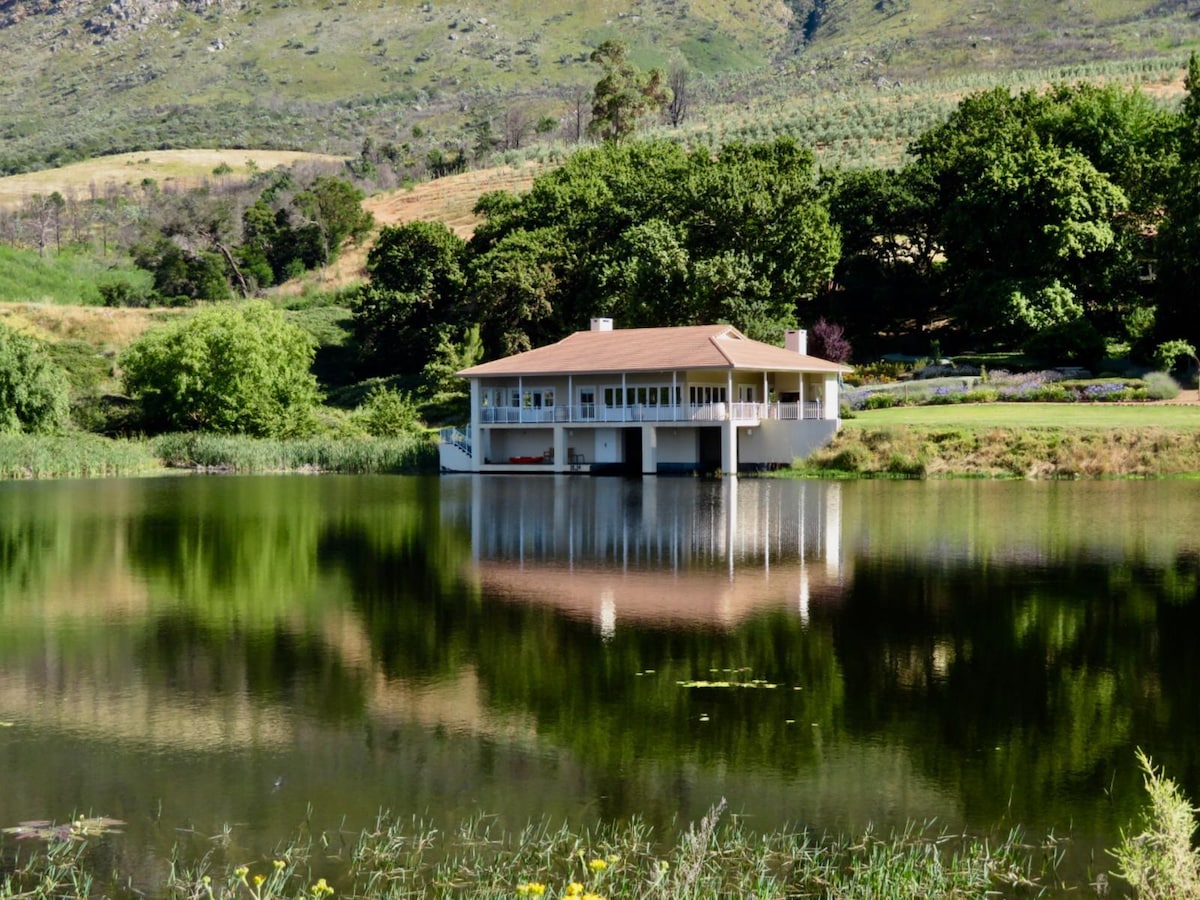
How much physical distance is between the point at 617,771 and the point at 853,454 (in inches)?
1383

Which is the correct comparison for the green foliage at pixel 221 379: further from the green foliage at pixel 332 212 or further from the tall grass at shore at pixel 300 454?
the green foliage at pixel 332 212

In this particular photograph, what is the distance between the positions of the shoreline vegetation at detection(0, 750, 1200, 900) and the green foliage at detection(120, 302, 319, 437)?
180ft

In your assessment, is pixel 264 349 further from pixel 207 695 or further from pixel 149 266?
pixel 207 695

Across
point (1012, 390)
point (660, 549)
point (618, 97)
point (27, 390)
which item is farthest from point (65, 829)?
point (618, 97)

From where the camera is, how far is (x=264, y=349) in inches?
2539

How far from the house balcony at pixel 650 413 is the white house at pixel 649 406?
37 mm

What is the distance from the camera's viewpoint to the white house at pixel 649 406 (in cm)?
4825

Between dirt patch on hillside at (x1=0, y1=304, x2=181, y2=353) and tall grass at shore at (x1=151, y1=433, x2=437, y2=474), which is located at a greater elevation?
dirt patch on hillside at (x1=0, y1=304, x2=181, y2=353)

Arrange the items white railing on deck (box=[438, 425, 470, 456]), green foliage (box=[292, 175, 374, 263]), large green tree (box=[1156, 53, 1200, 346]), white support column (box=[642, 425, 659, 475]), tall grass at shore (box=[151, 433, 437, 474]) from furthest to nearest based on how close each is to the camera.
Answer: green foliage (box=[292, 175, 374, 263])
large green tree (box=[1156, 53, 1200, 346])
tall grass at shore (box=[151, 433, 437, 474])
white railing on deck (box=[438, 425, 470, 456])
white support column (box=[642, 425, 659, 475])

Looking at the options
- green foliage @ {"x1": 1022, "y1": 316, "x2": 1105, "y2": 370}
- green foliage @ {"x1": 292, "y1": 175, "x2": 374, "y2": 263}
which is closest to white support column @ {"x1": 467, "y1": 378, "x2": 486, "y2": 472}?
green foliage @ {"x1": 1022, "y1": 316, "x2": 1105, "y2": 370}

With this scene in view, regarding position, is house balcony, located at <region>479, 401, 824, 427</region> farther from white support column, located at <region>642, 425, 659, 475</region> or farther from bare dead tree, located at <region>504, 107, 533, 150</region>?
bare dead tree, located at <region>504, 107, 533, 150</region>

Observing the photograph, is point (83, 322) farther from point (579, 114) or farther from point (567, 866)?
point (567, 866)

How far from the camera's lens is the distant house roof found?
158ft

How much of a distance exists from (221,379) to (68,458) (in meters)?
12.5
